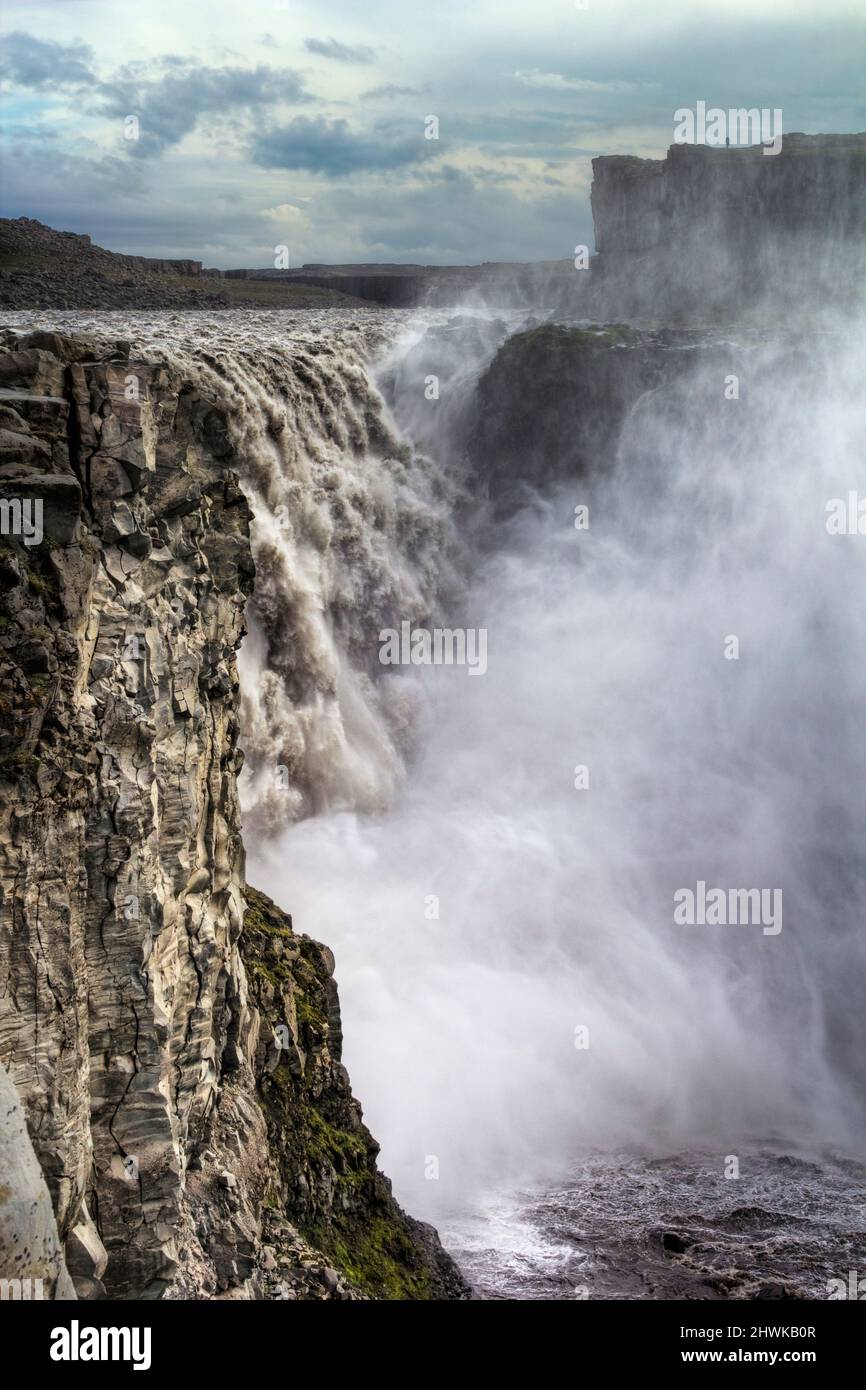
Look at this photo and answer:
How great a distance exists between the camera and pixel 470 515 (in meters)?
57.7

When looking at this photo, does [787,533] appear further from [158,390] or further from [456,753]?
[158,390]

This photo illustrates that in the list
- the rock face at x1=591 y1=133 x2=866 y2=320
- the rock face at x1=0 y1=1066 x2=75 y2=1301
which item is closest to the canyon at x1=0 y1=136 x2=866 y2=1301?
the rock face at x1=0 y1=1066 x2=75 y2=1301

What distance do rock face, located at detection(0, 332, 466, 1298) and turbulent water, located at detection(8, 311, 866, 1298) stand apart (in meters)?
11.1

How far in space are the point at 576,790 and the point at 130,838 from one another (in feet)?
116

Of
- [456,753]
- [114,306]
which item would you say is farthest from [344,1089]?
[114,306]

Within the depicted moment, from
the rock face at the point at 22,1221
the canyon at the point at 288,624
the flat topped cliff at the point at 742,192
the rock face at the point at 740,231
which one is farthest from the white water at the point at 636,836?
the rock face at the point at 22,1221

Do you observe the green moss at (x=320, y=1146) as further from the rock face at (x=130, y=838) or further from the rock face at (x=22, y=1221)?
the rock face at (x=22, y=1221)

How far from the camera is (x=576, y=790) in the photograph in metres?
49.8

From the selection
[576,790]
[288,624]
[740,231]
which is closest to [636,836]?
[576,790]

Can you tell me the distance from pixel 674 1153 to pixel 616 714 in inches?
833

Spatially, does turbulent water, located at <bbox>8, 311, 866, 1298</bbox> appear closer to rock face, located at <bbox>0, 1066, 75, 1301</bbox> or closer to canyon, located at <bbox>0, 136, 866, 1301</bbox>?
canyon, located at <bbox>0, 136, 866, 1301</bbox>

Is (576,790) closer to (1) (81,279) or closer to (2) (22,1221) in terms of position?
(1) (81,279)

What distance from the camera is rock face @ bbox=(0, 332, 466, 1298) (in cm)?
1389

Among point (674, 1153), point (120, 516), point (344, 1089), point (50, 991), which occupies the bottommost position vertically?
point (674, 1153)
